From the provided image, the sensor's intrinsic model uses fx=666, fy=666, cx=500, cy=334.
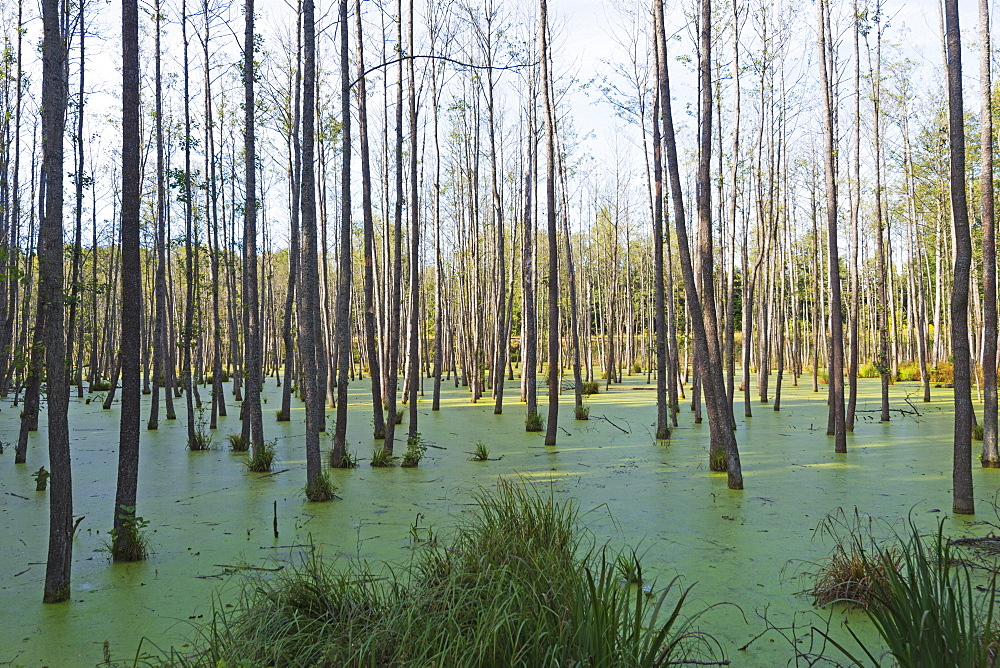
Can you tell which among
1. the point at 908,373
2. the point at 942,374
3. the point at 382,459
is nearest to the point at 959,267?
the point at 382,459

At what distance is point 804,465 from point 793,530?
2924mm

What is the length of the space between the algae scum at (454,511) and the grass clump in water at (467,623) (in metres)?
0.38

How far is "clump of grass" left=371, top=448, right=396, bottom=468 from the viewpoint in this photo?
7.43m

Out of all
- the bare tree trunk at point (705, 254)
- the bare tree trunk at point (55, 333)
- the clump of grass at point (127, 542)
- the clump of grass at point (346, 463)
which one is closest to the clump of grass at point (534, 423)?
the clump of grass at point (346, 463)

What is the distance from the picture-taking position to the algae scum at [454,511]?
10.4 feet

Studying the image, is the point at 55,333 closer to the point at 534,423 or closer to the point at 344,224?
the point at 344,224

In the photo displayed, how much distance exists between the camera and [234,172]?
13969 mm

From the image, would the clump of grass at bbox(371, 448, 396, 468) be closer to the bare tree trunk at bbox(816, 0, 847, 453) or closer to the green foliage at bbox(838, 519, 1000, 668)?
the bare tree trunk at bbox(816, 0, 847, 453)

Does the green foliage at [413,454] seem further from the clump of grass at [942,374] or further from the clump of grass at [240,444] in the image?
Result: the clump of grass at [942,374]

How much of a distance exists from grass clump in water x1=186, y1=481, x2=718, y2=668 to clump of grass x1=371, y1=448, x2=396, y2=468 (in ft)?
14.5

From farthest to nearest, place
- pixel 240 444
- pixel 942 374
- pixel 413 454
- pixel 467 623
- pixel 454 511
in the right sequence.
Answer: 1. pixel 942 374
2. pixel 240 444
3. pixel 413 454
4. pixel 454 511
5. pixel 467 623

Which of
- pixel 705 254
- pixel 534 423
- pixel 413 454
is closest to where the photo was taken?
pixel 705 254

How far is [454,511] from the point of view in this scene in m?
5.32

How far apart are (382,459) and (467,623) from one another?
17.0ft
